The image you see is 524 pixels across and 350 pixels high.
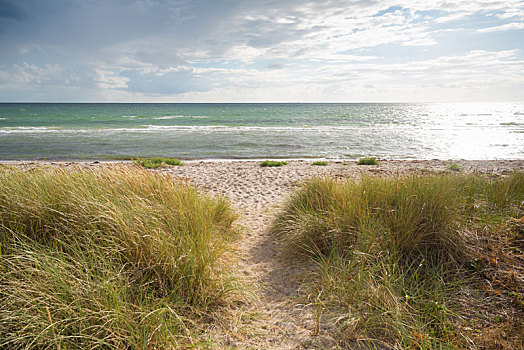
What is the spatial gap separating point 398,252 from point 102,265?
342cm

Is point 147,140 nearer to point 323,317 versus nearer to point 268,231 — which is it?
point 268,231

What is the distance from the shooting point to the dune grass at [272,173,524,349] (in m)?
2.86

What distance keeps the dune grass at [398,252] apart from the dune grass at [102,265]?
1242 millimetres

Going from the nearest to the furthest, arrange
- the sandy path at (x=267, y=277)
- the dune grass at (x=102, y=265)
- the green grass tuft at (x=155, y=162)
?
the dune grass at (x=102, y=265) < the sandy path at (x=267, y=277) < the green grass tuft at (x=155, y=162)

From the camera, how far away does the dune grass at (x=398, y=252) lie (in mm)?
2859

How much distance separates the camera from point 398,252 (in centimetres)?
374

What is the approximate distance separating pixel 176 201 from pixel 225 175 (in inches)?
298

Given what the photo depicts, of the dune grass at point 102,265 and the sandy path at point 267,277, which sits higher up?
the dune grass at point 102,265

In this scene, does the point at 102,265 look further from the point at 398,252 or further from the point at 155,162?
the point at 155,162

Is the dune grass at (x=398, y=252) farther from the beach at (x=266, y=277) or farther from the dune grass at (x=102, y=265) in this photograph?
the dune grass at (x=102, y=265)

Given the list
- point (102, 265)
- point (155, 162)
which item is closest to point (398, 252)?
point (102, 265)

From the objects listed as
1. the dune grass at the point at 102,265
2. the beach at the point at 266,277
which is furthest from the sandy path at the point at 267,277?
the dune grass at the point at 102,265

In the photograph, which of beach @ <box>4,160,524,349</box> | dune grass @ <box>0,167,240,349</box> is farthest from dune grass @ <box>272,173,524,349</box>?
dune grass @ <box>0,167,240,349</box>

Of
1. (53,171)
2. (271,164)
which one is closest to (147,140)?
(271,164)
